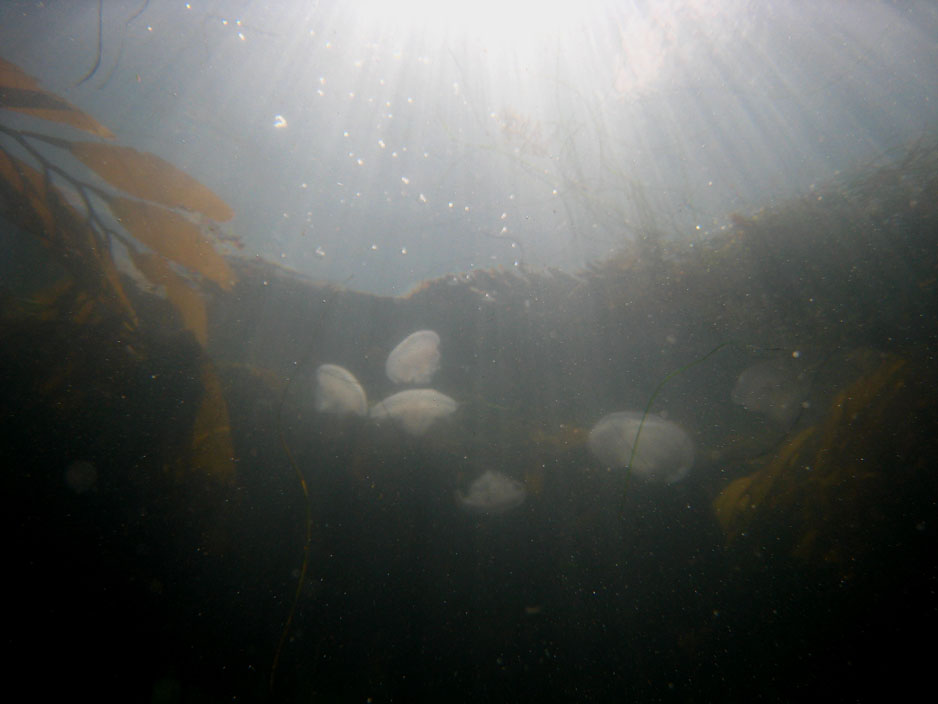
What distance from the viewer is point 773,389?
5152mm

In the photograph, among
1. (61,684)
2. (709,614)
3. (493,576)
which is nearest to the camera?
(61,684)

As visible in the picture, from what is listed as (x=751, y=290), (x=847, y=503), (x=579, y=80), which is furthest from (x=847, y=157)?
(x=847, y=503)

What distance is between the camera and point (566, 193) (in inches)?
328

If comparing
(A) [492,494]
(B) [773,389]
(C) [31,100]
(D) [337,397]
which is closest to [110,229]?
(C) [31,100]

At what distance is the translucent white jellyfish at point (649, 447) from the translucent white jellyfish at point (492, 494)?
3.82ft

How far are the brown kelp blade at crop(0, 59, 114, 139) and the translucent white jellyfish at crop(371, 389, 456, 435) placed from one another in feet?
22.7

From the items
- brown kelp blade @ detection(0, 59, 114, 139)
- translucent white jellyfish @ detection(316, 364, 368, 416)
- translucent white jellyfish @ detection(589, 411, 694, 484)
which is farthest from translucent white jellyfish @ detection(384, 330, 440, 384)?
brown kelp blade @ detection(0, 59, 114, 139)

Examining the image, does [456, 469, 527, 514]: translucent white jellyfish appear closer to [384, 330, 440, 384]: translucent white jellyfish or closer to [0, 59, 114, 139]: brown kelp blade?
[384, 330, 440, 384]: translucent white jellyfish

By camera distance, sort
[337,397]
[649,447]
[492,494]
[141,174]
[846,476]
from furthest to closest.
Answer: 1. [141,174]
2. [337,397]
3. [649,447]
4. [492,494]
5. [846,476]

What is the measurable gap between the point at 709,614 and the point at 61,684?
4.89 m

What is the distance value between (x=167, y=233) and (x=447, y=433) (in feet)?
24.8

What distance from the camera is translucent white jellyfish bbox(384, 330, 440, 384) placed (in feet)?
24.6

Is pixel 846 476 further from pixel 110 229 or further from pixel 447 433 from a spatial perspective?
pixel 110 229

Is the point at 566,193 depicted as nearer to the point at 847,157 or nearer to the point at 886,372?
the point at 886,372
